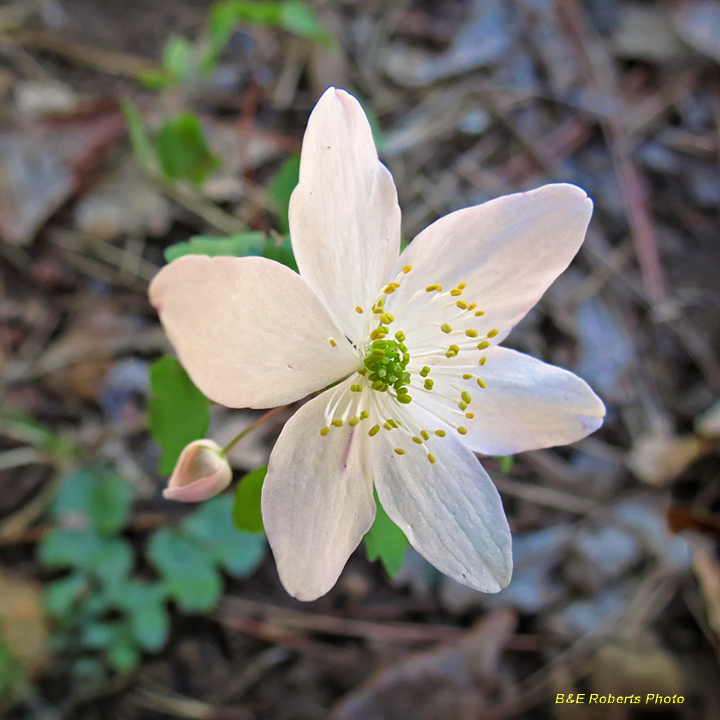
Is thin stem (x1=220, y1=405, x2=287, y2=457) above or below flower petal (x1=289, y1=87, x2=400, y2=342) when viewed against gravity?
below

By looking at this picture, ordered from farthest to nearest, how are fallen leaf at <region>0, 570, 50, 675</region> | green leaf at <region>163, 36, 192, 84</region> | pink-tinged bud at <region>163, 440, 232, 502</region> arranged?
green leaf at <region>163, 36, 192, 84</region>, fallen leaf at <region>0, 570, 50, 675</region>, pink-tinged bud at <region>163, 440, 232, 502</region>

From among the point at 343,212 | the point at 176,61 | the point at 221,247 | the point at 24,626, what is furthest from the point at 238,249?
the point at 24,626

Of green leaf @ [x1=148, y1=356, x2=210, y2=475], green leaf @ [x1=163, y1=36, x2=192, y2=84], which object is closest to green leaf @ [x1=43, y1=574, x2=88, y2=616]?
green leaf @ [x1=148, y1=356, x2=210, y2=475]

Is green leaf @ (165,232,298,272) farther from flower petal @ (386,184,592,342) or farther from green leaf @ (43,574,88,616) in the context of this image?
green leaf @ (43,574,88,616)

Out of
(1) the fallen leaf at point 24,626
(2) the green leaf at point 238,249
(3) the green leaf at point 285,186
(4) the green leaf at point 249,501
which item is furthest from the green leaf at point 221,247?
(1) the fallen leaf at point 24,626

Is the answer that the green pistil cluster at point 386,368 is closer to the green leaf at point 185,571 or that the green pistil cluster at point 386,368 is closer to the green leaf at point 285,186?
the green leaf at point 285,186

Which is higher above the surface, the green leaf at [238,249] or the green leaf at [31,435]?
the green leaf at [238,249]

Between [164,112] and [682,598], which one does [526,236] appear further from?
[164,112]
